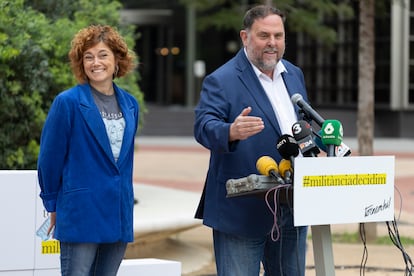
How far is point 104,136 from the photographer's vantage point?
4098 mm

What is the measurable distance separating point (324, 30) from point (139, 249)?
9.59m

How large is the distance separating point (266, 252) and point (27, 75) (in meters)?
3.82

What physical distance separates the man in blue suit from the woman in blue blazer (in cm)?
43

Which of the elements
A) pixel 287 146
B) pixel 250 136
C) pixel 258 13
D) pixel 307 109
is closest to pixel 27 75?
pixel 258 13

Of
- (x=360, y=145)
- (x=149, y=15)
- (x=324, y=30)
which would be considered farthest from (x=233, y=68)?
(x=149, y=15)

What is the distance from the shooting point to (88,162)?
4062mm

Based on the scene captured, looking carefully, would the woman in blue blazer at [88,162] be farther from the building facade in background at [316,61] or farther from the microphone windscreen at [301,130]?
the building facade in background at [316,61]

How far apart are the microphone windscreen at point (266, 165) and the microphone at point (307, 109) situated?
28 centimetres

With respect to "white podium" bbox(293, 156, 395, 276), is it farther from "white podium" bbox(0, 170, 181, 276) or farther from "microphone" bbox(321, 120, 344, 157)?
"white podium" bbox(0, 170, 181, 276)

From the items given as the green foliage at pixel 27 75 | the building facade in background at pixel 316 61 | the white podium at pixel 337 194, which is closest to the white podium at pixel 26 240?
the white podium at pixel 337 194

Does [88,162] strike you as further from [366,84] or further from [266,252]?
[366,84]

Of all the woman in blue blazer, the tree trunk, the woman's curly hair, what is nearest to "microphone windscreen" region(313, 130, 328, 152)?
the woman in blue blazer

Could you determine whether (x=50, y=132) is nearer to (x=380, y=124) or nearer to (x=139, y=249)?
(x=139, y=249)

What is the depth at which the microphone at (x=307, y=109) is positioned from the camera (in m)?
4.14
